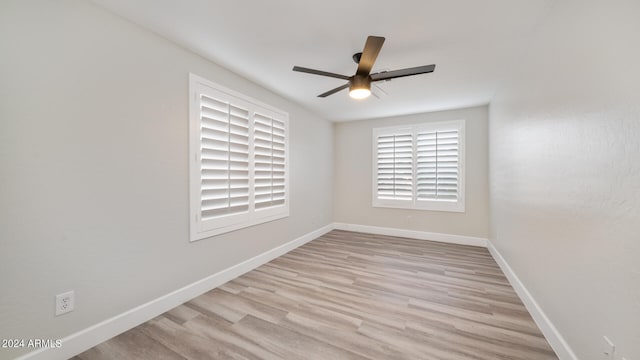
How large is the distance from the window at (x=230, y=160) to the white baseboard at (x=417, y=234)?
2219 mm

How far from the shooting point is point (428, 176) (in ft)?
15.1

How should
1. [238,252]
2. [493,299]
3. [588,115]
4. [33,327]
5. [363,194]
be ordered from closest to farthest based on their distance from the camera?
1. [588,115]
2. [33,327]
3. [493,299]
4. [238,252]
5. [363,194]

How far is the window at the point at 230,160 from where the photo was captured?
2477 millimetres

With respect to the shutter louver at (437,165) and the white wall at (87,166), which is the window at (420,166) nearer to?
the shutter louver at (437,165)

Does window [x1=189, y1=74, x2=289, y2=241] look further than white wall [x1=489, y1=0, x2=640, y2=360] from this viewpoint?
Yes

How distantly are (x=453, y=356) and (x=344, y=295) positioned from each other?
43.2 inches

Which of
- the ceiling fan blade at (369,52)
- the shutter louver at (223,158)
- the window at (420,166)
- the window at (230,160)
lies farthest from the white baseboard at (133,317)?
the window at (420,166)

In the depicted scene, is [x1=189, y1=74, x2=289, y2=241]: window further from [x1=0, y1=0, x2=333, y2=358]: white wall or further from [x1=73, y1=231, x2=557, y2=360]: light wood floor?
[x1=73, y1=231, x2=557, y2=360]: light wood floor

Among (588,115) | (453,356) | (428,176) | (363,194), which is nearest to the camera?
(588,115)

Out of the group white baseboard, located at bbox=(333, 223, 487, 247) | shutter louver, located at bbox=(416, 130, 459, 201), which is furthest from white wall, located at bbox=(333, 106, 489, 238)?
shutter louver, located at bbox=(416, 130, 459, 201)

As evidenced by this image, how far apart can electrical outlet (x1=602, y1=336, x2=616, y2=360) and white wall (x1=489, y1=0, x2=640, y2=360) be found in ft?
0.13

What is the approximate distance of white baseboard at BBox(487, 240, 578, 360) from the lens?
157cm

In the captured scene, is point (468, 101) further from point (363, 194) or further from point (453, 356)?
point (453, 356)

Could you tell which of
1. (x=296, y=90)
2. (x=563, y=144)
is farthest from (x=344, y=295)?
(x=296, y=90)
